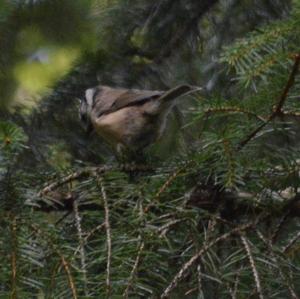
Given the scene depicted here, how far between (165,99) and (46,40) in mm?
812

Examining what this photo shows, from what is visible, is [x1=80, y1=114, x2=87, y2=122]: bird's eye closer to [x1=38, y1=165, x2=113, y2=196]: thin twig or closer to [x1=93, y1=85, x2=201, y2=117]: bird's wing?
[x1=93, y1=85, x2=201, y2=117]: bird's wing

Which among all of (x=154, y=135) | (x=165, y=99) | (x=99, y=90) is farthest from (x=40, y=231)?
(x=99, y=90)

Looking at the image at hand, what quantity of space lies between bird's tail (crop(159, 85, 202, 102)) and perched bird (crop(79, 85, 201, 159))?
0.27ft

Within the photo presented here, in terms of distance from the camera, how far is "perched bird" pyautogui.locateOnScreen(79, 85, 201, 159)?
130 inches

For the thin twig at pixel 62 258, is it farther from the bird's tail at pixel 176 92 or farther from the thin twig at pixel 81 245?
the bird's tail at pixel 176 92

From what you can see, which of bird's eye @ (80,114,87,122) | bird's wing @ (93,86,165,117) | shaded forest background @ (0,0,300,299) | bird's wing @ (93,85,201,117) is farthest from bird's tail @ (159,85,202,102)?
bird's eye @ (80,114,87,122)

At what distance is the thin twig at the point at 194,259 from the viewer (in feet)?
6.02

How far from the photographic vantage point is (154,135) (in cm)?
336

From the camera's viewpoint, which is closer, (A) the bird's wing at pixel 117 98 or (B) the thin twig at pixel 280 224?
(B) the thin twig at pixel 280 224

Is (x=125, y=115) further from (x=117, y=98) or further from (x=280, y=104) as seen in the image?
(x=280, y=104)

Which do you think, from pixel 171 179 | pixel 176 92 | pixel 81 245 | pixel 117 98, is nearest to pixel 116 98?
pixel 117 98

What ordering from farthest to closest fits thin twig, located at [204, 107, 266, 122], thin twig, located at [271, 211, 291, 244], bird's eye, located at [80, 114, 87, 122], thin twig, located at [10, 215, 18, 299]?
bird's eye, located at [80, 114, 87, 122], thin twig, located at [271, 211, 291, 244], thin twig, located at [204, 107, 266, 122], thin twig, located at [10, 215, 18, 299]

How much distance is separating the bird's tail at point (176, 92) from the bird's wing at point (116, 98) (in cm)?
16

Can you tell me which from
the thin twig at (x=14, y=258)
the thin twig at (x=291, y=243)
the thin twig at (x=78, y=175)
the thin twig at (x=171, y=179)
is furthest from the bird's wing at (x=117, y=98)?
the thin twig at (x=14, y=258)
